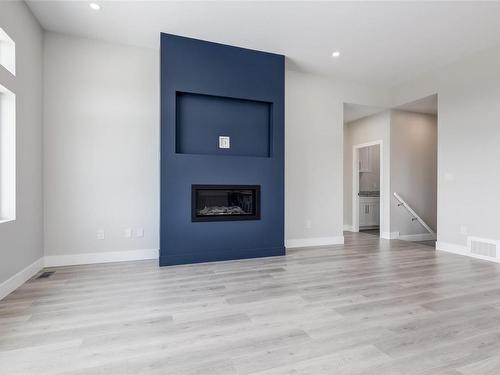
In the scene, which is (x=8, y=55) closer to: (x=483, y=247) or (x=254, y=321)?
(x=254, y=321)

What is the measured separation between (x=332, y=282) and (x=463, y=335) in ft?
3.92

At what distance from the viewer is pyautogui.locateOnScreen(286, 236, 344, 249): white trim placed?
4.72 m

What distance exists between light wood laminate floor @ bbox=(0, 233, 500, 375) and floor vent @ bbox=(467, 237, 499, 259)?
66 centimetres

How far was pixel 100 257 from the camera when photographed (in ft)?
12.1

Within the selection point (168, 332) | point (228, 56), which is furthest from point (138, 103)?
point (168, 332)

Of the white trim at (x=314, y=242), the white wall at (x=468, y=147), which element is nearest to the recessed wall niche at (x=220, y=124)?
the white trim at (x=314, y=242)

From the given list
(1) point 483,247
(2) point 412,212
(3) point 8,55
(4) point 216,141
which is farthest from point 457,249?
(3) point 8,55

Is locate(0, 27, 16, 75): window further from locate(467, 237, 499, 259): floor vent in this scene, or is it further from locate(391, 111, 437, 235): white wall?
locate(467, 237, 499, 259): floor vent

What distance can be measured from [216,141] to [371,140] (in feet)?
12.7

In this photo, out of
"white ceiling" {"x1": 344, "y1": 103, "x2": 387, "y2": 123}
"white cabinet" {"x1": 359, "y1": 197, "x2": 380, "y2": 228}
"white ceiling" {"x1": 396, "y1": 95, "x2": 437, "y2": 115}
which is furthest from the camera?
"white cabinet" {"x1": 359, "y1": 197, "x2": 380, "y2": 228}

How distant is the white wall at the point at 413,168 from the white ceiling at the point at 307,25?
1701mm

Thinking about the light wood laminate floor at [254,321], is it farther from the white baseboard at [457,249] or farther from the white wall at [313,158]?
the white wall at [313,158]

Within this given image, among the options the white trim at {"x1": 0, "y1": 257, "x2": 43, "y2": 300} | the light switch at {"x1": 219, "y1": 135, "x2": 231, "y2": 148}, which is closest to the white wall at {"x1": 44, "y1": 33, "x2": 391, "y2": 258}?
the white trim at {"x1": 0, "y1": 257, "x2": 43, "y2": 300}

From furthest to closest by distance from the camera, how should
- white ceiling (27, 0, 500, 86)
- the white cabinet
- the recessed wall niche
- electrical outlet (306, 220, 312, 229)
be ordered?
the white cabinet < electrical outlet (306, 220, 312, 229) < the recessed wall niche < white ceiling (27, 0, 500, 86)
